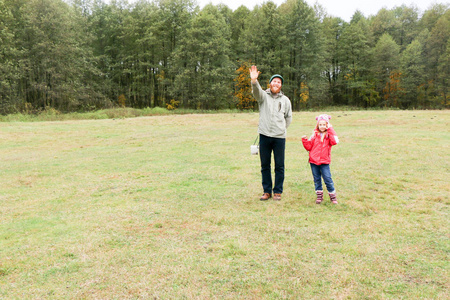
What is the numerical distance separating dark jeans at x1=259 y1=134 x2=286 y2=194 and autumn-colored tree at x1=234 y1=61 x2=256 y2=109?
140 feet

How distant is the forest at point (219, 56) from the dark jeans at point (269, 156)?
4022 centimetres

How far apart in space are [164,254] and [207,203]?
238 cm

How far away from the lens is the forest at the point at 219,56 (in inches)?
1645

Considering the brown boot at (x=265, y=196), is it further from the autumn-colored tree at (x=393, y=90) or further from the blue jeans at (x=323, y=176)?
the autumn-colored tree at (x=393, y=90)

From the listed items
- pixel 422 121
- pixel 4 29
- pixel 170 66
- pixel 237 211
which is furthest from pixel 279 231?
pixel 170 66

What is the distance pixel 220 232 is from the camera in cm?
499

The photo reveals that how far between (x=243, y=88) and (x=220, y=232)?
46.9 metres

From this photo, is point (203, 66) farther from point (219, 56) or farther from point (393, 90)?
point (393, 90)

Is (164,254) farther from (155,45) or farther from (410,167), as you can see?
(155,45)

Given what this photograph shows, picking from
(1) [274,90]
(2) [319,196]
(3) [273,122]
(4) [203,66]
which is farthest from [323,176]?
(4) [203,66]

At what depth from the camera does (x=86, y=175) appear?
9547 millimetres

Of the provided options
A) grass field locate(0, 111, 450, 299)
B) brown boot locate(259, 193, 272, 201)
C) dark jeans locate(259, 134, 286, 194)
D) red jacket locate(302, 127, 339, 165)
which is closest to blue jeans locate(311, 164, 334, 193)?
red jacket locate(302, 127, 339, 165)

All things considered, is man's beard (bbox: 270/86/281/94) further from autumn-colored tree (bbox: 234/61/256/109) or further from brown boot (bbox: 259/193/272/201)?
autumn-colored tree (bbox: 234/61/256/109)

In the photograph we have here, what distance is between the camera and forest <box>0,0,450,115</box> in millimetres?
41781
